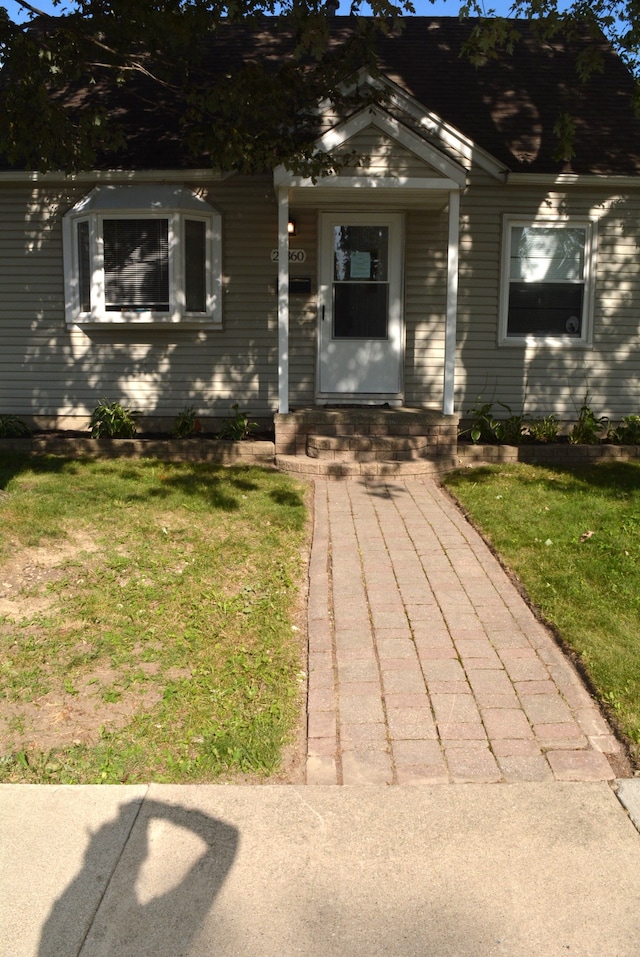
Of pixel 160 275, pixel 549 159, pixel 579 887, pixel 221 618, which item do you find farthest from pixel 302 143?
pixel 579 887

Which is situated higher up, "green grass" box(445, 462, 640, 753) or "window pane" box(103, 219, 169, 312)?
"window pane" box(103, 219, 169, 312)

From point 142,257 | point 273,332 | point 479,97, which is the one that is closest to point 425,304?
point 273,332

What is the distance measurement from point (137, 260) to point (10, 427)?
2.70 meters

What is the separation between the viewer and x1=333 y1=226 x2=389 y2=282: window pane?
11383 millimetres

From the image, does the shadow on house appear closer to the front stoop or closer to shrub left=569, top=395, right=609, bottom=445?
the front stoop

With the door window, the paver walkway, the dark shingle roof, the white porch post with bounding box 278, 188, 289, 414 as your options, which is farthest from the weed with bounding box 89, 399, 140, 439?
the dark shingle roof

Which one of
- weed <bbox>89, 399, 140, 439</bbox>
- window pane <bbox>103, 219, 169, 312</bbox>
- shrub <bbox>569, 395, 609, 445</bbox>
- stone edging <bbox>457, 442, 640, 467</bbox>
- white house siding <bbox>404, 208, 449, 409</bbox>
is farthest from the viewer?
white house siding <bbox>404, 208, 449, 409</bbox>

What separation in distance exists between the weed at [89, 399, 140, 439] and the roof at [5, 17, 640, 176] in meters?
3.11

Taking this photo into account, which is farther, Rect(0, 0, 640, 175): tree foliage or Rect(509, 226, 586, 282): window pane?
Rect(509, 226, 586, 282): window pane

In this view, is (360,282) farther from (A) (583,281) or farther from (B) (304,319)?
(A) (583,281)

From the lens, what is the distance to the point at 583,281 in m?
11.5

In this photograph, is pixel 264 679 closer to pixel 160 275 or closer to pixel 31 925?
pixel 31 925

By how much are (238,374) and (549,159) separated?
4.99 metres

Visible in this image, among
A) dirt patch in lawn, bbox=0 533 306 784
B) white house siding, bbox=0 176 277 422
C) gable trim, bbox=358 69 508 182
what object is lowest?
dirt patch in lawn, bbox=0 533 306 784
